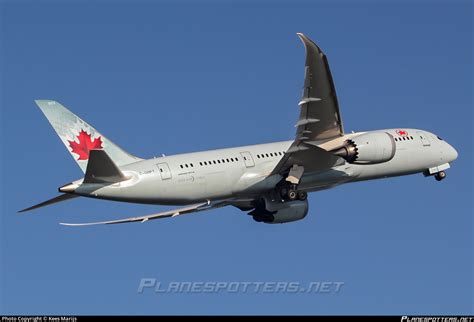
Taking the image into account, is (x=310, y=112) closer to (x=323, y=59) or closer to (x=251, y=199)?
(x=323, y=59)

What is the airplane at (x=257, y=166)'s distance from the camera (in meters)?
50.2

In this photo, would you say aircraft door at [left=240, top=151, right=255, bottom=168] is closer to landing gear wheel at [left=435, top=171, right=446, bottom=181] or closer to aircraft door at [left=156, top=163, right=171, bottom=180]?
aircraft door at [left=156, top=163, right=171, bottom=180]

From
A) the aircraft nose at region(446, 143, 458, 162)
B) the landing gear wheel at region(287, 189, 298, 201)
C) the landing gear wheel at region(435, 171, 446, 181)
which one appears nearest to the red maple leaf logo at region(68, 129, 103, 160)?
the landing gear wheel at region(287, 189, 298, 201)

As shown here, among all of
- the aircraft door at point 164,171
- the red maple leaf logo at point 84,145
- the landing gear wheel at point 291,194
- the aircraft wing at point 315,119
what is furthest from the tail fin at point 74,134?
the aircraft wing at point 315,119

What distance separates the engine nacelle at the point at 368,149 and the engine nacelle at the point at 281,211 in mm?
5112

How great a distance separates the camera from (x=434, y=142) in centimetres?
6150

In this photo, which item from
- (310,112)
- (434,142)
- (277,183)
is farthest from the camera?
(434,142)

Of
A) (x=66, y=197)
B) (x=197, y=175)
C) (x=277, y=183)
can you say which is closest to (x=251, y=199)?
(x=277, y=183)

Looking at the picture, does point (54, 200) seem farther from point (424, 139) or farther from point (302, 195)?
point (424, 139)

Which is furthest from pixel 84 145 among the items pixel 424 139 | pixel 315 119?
pixel 424 139

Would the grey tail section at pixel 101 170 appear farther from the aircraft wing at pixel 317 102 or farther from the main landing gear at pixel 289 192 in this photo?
the main landing gear at pixel 289 192

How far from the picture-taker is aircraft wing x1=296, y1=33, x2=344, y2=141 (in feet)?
159

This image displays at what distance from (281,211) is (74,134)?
1291 centimetres

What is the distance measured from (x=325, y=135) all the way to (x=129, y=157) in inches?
426
